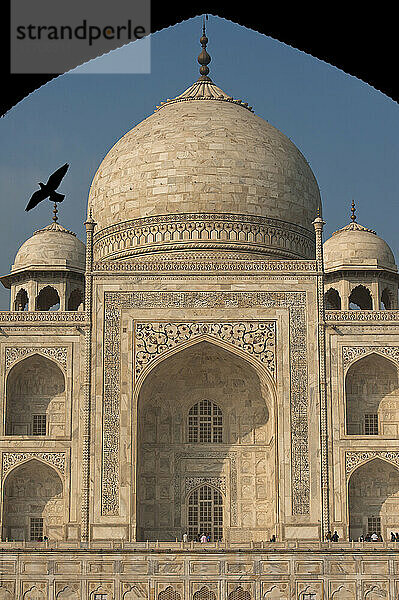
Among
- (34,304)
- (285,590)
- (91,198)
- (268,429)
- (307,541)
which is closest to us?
(285,590)

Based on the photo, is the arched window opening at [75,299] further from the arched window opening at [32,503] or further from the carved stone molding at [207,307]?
the arched window opening at [32,503]

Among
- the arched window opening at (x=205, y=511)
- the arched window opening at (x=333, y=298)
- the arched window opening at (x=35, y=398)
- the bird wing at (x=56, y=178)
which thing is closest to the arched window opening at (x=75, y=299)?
the arched window opening at (x=35, y=398)

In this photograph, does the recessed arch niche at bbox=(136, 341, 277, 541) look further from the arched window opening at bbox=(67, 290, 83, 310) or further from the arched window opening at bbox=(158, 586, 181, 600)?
the arched window opening at bbox=(67, 290, 83, 310)

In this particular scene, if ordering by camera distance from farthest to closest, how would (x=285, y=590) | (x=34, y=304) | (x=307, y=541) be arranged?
(x=34, y=304), (x=307, y=541), (x=285, y=590)

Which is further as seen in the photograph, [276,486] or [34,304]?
[34,304]

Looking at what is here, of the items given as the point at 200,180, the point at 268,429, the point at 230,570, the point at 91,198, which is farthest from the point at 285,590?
the point at 91,198

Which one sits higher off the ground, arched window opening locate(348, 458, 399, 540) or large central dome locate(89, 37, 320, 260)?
large central dome locate(89, 37, 320, 260)

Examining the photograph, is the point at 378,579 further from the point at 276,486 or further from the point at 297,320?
the point at 297,320

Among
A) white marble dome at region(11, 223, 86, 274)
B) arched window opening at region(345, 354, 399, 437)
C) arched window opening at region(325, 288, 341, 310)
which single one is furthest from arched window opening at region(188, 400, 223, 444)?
white marble dome at region(11, 223, 86, 274)
